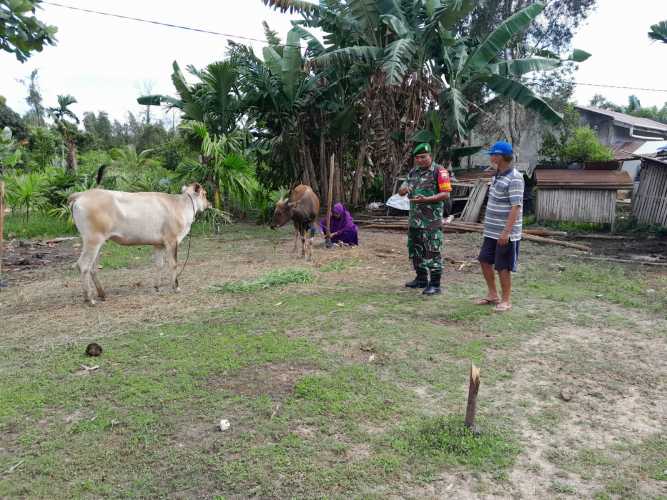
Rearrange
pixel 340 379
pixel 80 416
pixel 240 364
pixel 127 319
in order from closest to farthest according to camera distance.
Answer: pixel 80 416, pixel 340 379, pixel 240 364, pixel 127 319

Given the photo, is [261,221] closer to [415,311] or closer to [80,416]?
[415,311]

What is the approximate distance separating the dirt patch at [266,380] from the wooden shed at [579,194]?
1148 cm

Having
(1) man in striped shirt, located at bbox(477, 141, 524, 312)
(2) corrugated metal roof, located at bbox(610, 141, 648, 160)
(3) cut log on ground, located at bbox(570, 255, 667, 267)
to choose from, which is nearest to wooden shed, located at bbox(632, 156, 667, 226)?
(3) cut log on ground, located at bbox(570, 255, 667, 267)

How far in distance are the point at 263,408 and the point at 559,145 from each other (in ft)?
68.9

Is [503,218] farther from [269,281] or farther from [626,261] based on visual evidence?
[626,261]

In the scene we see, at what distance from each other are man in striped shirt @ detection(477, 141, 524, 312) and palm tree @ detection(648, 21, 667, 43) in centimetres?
754

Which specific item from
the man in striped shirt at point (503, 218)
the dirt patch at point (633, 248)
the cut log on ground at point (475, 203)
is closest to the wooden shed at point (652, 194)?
the dirt patch at point (633, 248)

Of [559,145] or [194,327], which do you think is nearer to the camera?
[194,327]

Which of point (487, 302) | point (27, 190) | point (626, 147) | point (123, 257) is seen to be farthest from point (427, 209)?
point (626, 147)

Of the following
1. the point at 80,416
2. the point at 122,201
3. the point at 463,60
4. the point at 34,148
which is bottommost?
the point at 80,416

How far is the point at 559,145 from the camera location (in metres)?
21.2

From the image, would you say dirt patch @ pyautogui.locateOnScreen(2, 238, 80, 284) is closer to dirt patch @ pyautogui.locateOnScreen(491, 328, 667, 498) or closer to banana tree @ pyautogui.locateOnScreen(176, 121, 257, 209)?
banana tree @ pyautogui.locateOnScreen(176, 121, 257, 209)

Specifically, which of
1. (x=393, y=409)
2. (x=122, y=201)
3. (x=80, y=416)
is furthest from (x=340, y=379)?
(x=122, y=201)

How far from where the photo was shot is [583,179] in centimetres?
1349
